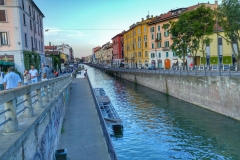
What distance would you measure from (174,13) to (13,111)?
175 ft

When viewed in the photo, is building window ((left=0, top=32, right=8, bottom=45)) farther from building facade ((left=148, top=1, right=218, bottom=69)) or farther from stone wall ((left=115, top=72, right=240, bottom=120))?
building facade ((left=148, top=1, right=218, bottom=69))

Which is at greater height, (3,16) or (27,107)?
(3,16)

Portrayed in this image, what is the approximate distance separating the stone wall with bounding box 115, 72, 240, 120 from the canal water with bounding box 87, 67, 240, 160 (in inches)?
28.3

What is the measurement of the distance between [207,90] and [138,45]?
51467 millimetres

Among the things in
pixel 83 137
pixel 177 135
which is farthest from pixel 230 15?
pixel 83 137

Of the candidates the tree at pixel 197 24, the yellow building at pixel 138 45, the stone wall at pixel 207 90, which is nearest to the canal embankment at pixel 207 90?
the stone wall at pixel 207 90

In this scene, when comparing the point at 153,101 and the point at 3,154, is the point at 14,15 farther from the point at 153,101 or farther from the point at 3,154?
the point at 3,154

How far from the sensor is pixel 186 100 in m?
23.5

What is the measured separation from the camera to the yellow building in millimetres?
64250

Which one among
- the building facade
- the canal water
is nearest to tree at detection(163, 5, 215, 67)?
the canal water

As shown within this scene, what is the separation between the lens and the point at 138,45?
69250mm

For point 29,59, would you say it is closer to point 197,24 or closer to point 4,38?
point 4,38

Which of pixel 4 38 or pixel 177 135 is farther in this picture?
pixel 4 38

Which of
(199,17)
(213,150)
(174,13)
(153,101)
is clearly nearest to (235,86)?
(213,150)
